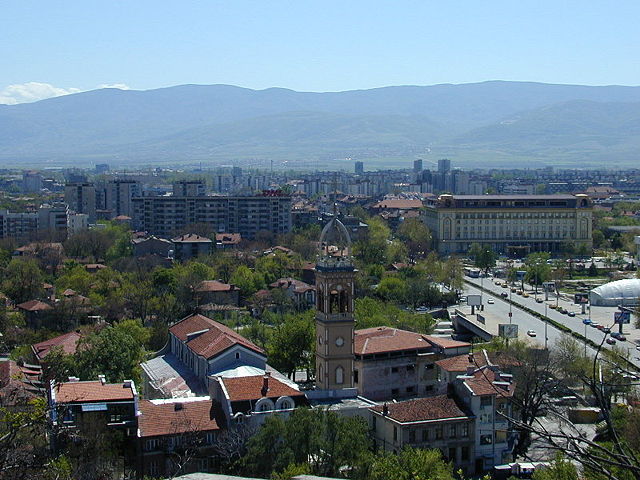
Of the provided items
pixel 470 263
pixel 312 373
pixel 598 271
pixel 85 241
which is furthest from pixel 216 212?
pixel 312 373

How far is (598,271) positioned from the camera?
2894 inches

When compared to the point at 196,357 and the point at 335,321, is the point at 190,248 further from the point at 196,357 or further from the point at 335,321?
the point at 335,321

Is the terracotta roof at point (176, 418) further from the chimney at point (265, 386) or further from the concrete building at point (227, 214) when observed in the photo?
the concrete building at point (227, 214)

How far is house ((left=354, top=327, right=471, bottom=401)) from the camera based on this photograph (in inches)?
1152

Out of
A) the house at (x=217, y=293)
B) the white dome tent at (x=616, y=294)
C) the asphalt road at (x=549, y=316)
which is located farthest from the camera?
the white dome tent at (x=616, y=294)

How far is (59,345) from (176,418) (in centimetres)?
1293

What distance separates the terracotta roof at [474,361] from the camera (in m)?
28.2

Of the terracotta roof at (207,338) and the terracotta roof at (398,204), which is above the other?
the terracotta roof at (207,338)

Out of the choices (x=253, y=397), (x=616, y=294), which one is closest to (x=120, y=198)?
(x=616, y=294)

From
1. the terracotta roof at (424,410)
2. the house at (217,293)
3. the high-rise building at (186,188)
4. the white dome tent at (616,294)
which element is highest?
the high-rise building at (186,188)

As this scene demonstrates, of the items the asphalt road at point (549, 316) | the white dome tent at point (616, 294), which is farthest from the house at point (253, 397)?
the white dome tent at point (616, 294)

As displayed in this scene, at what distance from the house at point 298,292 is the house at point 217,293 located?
2.73 meters

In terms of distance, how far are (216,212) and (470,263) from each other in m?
24.7

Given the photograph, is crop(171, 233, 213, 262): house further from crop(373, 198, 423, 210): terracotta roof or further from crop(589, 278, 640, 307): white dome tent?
crop(373, 198, 423, 210): terracotta roof
